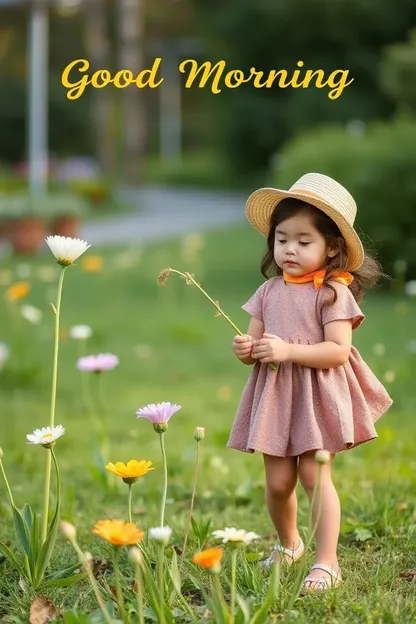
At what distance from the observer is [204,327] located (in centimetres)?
862

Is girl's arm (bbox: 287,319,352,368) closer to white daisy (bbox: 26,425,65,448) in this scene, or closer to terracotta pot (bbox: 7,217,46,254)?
white daisy (bbox: 26,425,65,448)

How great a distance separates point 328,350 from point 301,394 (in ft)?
0.44

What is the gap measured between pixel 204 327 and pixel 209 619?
621 cm

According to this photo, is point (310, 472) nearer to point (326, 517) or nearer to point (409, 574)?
point (326, 517)

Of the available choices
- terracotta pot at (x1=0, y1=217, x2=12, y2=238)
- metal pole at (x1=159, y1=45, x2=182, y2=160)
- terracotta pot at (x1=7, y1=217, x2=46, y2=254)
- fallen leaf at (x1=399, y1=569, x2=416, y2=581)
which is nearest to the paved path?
terracotta pot at (x1=7, y1=217, x2=46, y2=254)

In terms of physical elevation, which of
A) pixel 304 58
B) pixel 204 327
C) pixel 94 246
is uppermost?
pixel 304 58

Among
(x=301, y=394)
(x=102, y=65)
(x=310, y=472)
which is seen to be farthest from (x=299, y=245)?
(x=102, y=65)

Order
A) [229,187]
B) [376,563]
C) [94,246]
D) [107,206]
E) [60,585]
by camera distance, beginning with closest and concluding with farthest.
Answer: [60,585] < [376,563] < [94,246] < [107,206] < [229,187]

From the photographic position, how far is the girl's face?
270 centimetres

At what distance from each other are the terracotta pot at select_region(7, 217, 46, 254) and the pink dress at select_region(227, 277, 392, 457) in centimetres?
1056

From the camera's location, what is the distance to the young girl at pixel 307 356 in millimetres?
2660

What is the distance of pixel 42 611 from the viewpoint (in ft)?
8.22

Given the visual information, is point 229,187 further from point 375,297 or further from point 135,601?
point 135,601

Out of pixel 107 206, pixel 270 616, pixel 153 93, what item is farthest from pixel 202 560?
pixel 153 93
